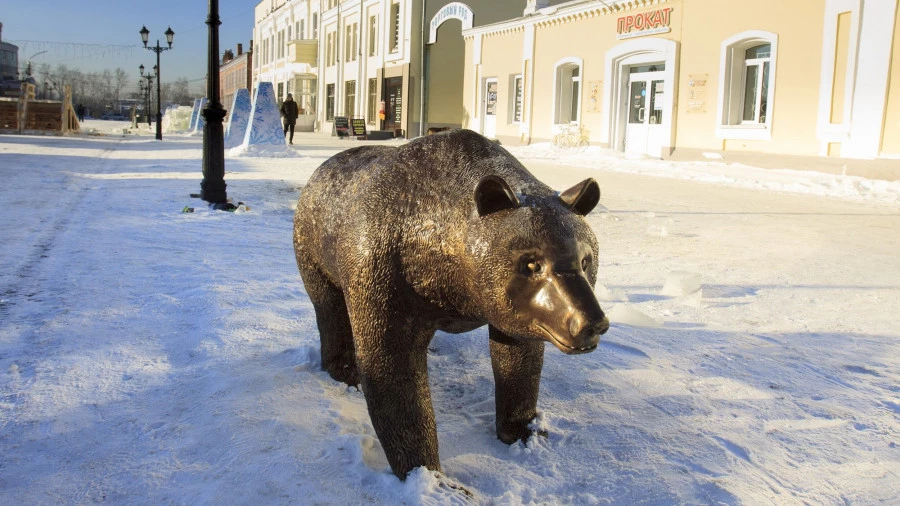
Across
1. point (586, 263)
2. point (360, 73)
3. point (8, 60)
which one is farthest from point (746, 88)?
point (8, 60)

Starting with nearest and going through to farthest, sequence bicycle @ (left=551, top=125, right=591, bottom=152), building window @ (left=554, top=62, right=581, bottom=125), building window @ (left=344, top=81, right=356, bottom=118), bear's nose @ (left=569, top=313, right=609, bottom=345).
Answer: bear's nose @ (left=569, top=313, right=609, bottom=345), bicycle @ (left=551, top=125, right=591, bottom=152), building window @ (left=554, top=62, right=581, bottom=125), building window @ (left=344, top=81, right=356, bottom=118)

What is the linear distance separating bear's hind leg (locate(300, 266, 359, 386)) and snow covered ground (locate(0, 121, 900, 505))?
89 mm

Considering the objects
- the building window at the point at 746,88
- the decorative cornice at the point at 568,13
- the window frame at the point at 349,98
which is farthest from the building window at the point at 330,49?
the building window at the point at 746,88

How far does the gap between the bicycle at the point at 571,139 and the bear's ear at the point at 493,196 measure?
18.0 meters

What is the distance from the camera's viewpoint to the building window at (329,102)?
41250 millimetres

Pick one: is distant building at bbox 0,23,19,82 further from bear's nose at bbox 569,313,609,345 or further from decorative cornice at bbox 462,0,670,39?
bear's nose at bbox 569,313,609,345

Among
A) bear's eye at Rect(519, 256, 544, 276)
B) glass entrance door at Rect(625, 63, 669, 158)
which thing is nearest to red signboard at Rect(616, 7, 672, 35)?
glass entrance door at Rect(625, 63, 669, 158)

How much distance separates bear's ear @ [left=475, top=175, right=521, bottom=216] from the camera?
2109mm

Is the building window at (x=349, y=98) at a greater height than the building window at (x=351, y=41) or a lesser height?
lesser

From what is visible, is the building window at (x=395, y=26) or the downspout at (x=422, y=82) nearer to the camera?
the downspout at (x=422, y=82)

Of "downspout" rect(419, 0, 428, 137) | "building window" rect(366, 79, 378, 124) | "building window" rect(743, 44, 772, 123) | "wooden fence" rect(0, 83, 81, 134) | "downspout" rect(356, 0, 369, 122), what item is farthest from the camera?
"downspout" rect(356, 0, 369, 122)

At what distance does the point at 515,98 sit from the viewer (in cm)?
2436

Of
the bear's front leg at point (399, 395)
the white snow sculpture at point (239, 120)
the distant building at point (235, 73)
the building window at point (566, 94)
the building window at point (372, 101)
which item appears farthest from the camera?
the distant building at point (235, 73)

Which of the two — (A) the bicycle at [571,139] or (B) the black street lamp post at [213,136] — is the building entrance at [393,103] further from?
(B) the black street lamp post at [213,136]
